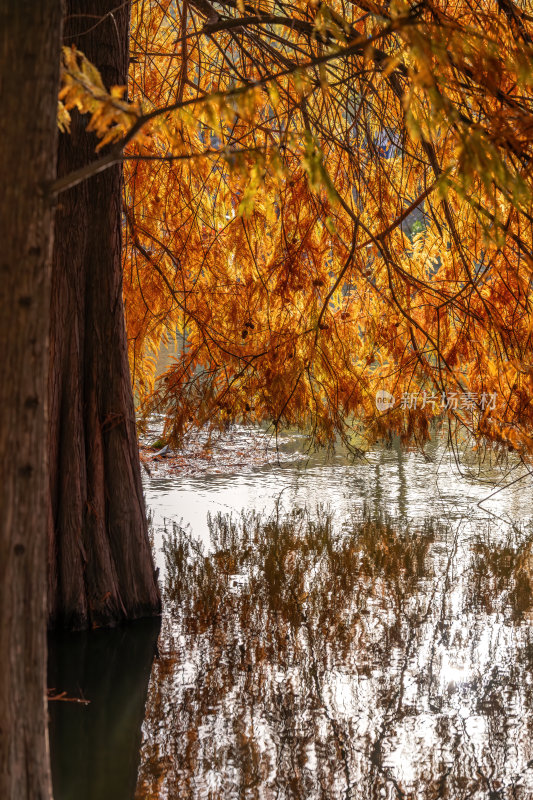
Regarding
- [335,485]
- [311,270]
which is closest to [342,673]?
[311,270]

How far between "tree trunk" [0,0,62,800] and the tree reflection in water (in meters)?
1.39

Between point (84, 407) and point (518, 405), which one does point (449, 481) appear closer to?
point (518, 405)

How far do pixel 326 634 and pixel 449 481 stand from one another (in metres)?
3.88

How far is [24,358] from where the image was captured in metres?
1.40

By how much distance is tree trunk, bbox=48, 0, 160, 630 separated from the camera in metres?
3.85

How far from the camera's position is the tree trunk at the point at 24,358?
1.38 m

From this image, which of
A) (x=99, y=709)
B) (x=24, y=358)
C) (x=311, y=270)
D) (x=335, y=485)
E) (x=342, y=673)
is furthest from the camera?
(x=335, y=485)

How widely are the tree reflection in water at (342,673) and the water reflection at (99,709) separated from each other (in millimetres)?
Answer: 82

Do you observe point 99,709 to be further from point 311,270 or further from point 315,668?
point 311,270

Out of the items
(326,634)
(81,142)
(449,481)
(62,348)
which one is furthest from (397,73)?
(449,481)

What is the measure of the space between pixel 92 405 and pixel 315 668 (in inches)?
62.3

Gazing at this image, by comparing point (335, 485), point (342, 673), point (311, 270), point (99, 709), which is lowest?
point (99, 709)

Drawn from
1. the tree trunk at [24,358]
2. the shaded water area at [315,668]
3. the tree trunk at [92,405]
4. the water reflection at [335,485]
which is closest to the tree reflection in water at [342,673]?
the shaded water area at [315,668]

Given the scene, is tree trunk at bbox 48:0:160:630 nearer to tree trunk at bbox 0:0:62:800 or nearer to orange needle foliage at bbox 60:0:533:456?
orange needle foliage at bbox 60:0:533:456
